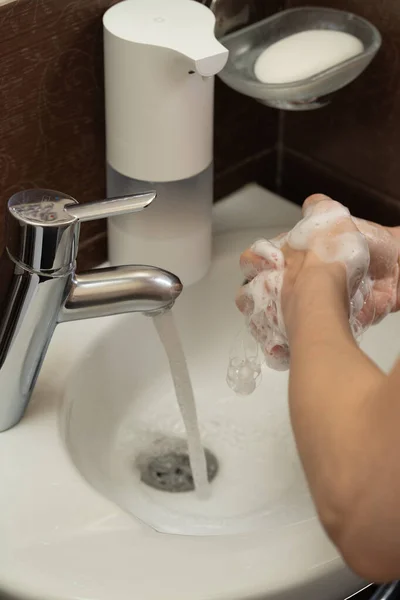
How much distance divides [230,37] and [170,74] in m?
0.15

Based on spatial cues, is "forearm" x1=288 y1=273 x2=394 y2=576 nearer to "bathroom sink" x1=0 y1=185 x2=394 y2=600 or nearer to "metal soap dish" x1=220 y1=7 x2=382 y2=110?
"bathroom sink" x1=0 y1=185 x2=394 y2=600

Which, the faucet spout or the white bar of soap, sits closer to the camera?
the faucet spout

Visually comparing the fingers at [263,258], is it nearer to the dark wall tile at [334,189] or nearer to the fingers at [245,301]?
the fingers at [245,301]

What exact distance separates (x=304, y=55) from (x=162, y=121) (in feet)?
0.52

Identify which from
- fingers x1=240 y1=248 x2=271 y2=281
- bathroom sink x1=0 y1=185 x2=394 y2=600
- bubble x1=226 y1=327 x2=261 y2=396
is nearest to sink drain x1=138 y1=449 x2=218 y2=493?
bathroom sink x1=0 y1=185 x2=394 y2=600

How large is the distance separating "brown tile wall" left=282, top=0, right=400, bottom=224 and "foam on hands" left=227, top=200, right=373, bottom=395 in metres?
0.28

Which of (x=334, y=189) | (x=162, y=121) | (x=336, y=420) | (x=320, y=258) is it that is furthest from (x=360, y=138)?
(x=336, y=420)

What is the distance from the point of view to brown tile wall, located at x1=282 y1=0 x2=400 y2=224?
835mm

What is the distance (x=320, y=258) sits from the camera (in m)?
0.56

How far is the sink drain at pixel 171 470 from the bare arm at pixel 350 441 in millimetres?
316

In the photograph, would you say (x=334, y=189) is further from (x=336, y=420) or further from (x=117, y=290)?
(x=336, y=420)

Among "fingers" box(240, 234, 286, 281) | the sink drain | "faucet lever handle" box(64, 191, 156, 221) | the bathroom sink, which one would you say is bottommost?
the sink drain

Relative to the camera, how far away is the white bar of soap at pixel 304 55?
0.76 meters

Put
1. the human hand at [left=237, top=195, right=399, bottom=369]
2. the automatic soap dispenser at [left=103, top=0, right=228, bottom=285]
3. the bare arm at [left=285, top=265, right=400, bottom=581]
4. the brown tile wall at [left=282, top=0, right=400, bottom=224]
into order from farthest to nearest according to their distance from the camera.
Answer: the brown tile wall at [left=282, top=0, right=400, bottom=224] → the automatic soap dispenser at [left=103, top=0, right=228, bottom=285] → the human hand at [left=237, top=195, right=399, bottom=369] → the bare arm at [left=285, top=265, right=400, bottom=581]
